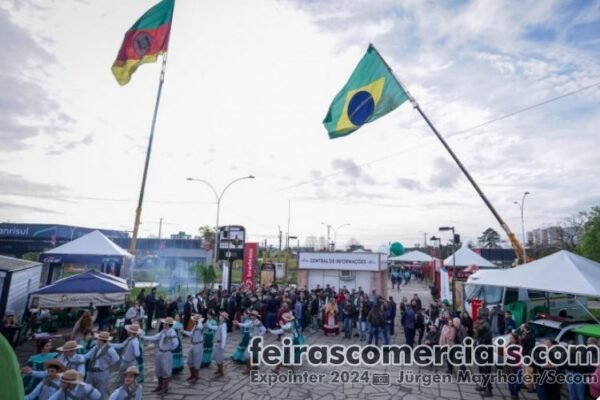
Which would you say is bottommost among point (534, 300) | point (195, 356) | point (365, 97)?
point (195, 356)

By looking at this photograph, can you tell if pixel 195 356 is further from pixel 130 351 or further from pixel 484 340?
pixel 484 340

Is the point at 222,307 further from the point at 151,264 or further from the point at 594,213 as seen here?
the point at 151,264

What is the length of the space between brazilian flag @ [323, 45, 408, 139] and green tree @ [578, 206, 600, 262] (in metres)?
18.0

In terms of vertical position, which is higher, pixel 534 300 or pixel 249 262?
pixel 249 262

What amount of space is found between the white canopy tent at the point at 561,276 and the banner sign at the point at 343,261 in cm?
1135

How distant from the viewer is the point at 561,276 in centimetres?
1044

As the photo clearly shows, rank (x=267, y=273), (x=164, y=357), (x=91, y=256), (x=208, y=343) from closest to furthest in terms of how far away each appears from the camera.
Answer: (x=164, y=357) < (x=208, y=343) < (x=91, y=256) < (x=267, y=273)

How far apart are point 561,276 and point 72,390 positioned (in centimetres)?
1203

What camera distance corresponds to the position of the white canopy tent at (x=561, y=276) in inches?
379

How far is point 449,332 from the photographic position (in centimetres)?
1109

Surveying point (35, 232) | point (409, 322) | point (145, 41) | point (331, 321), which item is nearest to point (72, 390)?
point (409, 322)

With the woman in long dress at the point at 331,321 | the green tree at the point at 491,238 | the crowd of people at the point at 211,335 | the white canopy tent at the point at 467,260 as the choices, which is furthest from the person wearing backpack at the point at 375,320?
the green tree at the point at 491,238

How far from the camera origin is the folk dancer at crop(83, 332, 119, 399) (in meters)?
7.46

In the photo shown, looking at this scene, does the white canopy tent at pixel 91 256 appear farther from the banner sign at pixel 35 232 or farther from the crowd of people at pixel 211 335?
the banner sign at pixel 35 232
